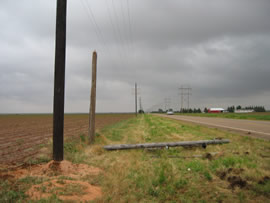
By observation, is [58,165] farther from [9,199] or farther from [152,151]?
[152,151]

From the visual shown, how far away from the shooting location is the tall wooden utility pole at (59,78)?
5895mm

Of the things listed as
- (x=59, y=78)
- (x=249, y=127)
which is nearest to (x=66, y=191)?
(x=59, y=78)

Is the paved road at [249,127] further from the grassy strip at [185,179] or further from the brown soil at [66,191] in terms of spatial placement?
the brown soil at [66,191]

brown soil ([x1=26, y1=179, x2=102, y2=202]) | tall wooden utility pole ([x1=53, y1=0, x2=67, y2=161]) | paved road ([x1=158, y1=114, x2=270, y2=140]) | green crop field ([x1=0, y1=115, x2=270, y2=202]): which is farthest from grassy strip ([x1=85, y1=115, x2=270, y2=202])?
paved road ([x1=158, y1=114, x2=270, y2=140])

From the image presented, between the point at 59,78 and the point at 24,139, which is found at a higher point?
the point at 59,78

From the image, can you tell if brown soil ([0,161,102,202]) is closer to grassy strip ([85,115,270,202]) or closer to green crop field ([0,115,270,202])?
green crop field ([0,115,270,202])

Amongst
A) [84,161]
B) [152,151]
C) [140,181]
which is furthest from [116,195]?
[152,151]

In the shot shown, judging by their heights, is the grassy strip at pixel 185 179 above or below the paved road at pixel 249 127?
below

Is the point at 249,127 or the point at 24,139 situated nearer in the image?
the point at 24,139

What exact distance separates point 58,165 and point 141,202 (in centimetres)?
303

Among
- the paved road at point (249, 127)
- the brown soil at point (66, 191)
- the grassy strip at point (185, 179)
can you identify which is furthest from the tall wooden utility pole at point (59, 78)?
the paved road at point (249, 127)

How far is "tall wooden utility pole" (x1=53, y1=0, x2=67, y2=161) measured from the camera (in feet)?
19.3

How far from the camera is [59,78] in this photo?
5945 mm

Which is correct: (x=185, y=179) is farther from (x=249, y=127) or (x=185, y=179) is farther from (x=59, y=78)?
(x=249, y=127)
